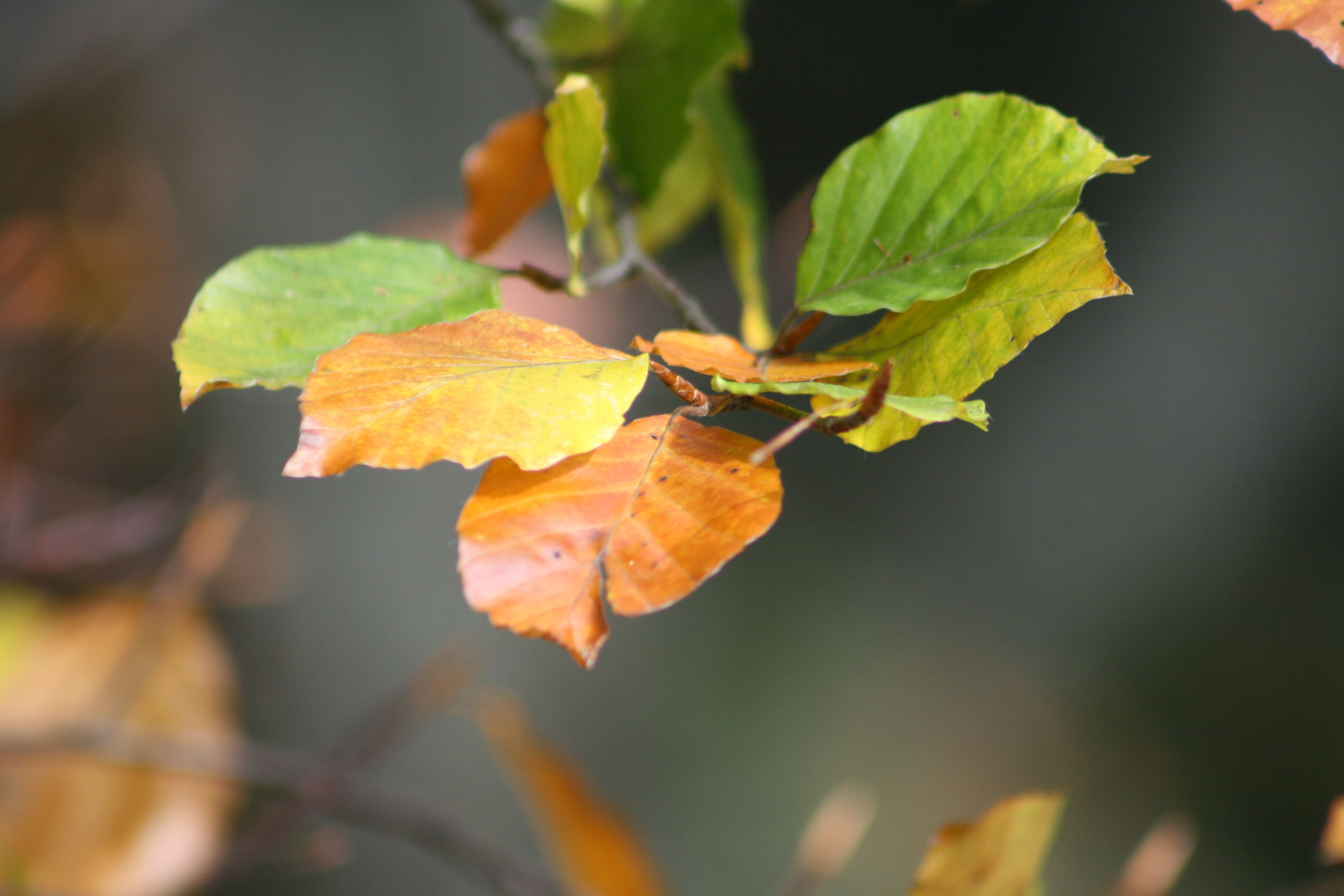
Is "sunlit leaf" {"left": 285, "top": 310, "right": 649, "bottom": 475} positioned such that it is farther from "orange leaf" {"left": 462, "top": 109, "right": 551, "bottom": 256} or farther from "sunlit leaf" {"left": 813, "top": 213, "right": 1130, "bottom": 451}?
"orange leaf" {"left": 462, "top": 109, "right": 551, "bottom": 256}

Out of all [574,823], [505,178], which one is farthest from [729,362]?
[574,823]

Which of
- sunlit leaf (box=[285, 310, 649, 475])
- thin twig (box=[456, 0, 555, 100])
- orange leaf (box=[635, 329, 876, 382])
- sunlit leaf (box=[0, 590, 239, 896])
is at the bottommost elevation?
sunlit leaf (box=[0, 590, 239, 896])

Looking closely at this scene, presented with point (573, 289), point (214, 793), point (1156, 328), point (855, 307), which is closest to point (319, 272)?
point (573, 289)

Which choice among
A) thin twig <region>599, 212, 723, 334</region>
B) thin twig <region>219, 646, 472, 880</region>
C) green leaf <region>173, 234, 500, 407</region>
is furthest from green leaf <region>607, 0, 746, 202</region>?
thin twig <region>219, 646, 472, 880</region>

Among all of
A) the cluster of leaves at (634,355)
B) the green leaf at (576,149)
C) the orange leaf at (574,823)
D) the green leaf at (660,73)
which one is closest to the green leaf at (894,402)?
the cluster of leaves at (634,355)

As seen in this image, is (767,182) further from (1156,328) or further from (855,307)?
(855,307)
